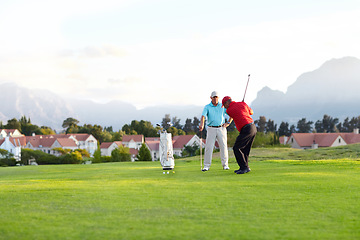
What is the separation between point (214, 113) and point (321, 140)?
241ft

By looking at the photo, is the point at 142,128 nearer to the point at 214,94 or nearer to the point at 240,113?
the point at 214,94

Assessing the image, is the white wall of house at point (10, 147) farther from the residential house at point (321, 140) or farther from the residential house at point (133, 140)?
the residential house at point (321, 140)

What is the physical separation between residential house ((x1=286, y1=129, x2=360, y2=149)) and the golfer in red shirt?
7088 cm

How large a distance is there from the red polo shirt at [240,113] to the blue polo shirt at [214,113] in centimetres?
70

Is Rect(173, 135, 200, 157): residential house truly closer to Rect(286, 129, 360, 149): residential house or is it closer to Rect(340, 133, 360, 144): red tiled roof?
Rect(286, 129, 360, 149): residential house

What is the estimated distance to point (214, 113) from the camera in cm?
1245

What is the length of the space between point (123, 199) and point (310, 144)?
7885 centimetres

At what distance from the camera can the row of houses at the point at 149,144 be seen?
82.4 m

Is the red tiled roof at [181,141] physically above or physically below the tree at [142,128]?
below

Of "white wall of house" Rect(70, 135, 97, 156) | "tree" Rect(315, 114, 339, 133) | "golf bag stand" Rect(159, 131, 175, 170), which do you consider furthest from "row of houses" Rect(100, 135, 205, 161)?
"golf bag stand" Rect(159, 131, 175, 170)

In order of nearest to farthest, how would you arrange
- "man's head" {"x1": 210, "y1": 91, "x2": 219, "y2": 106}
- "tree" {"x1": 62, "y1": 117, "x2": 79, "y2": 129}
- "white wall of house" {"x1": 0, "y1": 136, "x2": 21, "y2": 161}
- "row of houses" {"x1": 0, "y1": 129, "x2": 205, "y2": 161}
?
"man's head" {"x1": 210, "y1": 91, "x2": 219, "y2": 106} → "white wall of house" {"x1": 0, "y1": 136, "x2": 21, "y2": 161} → "row of houses" {"x1": 0, "y1": 129, "x2": 205, "y2": 161} → "tree" {"x1": 62, "y1": 117, "x2": 79, "y2": 129}

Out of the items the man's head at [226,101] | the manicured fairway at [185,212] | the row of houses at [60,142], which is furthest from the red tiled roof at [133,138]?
the manicured fairway at [185,212]

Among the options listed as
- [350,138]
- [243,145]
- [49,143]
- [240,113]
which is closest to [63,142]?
[49,143]

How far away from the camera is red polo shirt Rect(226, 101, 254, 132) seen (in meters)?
11.5
